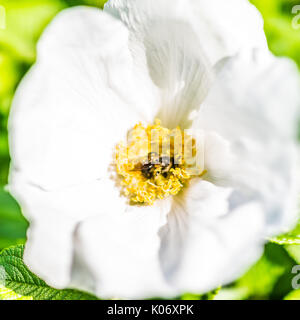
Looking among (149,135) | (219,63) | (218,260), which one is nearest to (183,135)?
(149,135)

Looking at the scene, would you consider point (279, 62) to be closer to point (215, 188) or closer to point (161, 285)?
point (215, 188)

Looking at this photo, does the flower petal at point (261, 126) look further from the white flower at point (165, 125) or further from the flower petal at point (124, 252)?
the flower petal at point (124, 252)

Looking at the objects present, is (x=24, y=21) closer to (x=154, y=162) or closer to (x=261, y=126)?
(x=154, y=162)

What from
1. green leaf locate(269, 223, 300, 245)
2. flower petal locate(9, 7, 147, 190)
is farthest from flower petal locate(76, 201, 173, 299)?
green leaf locate(269, 223, 300, 245)

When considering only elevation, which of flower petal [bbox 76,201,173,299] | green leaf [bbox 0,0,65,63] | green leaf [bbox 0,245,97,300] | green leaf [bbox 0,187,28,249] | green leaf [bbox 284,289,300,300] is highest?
green leaf [bbox 0,0,65,63]

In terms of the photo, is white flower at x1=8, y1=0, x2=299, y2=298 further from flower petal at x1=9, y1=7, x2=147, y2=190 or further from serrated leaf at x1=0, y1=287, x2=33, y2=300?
serrated leaf at x1=0, y1=287, x2=33, y2=300

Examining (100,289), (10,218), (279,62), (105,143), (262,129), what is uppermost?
(279,62)
